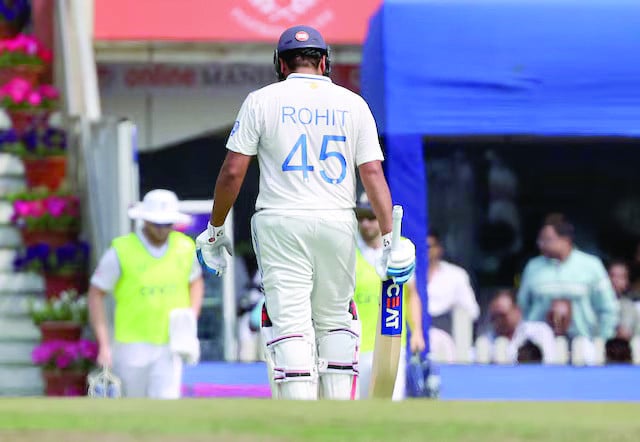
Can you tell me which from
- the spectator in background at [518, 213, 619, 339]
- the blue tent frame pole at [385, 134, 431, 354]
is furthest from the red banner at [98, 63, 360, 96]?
the blue tent frame pole at [385, 134, 431, 354]

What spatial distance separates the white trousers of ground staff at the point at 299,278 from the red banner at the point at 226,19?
253 inches

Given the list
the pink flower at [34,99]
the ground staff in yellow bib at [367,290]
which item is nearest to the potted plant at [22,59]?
the pink flower at [34,99]

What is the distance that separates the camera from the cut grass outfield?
8.10 feet

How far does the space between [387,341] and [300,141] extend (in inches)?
30.7

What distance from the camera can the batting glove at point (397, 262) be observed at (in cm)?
516

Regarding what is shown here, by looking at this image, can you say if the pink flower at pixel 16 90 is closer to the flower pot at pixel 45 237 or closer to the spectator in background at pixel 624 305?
the flower pot at pixel 45 237

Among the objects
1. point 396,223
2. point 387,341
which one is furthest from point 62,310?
point 396,223

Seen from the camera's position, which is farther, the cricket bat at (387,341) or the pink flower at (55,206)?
the pink flower at (55,206)

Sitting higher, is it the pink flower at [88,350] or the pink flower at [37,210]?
the pink flower at [37,210]

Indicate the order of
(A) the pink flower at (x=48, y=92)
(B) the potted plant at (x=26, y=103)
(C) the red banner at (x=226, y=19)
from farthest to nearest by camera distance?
1. (C) the red banner at (x=226, y=19)
2. (A) the pink flower at (x=48, y=92)
3. (B) the potted plant at (x=26, y=103)

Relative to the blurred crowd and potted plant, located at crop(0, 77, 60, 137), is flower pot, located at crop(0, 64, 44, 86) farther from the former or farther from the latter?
the blurred crowd

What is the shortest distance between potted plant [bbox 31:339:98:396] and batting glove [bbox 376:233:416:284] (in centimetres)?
469

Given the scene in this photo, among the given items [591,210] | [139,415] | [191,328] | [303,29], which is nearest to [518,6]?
[191,328]

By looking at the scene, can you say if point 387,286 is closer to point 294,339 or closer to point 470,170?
point 294,339
